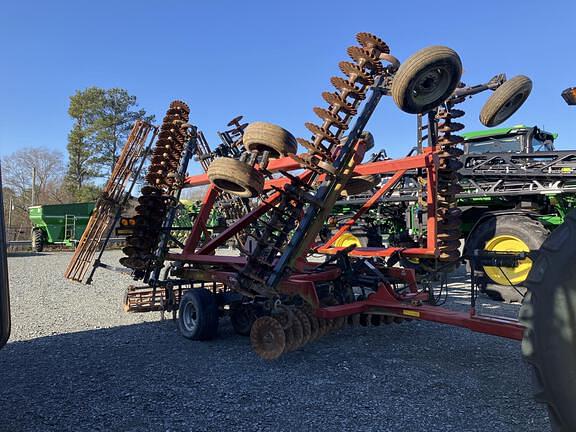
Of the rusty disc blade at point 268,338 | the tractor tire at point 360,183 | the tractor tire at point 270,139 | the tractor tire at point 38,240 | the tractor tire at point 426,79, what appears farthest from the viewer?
the tractor tire at point 38,240

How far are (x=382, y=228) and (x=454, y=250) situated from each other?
5.42 m

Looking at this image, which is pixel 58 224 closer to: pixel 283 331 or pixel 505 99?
pixel 283 331

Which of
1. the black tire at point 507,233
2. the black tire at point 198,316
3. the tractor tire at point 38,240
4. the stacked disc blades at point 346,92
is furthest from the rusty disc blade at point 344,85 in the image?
the tractor tire at point 38,240

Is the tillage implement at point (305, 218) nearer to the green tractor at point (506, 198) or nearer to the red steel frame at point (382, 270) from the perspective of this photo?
the red steel frame at point (382, 270)

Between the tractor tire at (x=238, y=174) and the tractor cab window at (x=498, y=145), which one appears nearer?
the tractor tire at (x=238, y=174)

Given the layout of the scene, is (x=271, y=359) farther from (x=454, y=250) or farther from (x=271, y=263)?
(x=454, y=250)

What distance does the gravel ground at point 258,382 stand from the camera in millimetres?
3039

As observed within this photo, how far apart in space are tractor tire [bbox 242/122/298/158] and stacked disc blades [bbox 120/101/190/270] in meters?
1.91

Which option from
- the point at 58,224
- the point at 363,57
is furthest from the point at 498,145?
the point at 58,224

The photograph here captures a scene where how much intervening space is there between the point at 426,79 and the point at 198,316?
140 inches

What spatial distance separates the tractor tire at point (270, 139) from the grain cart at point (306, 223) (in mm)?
→ 10

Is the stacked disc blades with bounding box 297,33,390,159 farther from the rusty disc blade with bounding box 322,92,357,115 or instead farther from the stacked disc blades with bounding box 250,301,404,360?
the stacked disc blades with bounding box 250,301,404,360

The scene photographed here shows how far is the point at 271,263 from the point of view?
Result: 15.1ft

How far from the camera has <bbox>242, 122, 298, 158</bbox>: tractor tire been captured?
4.29m
